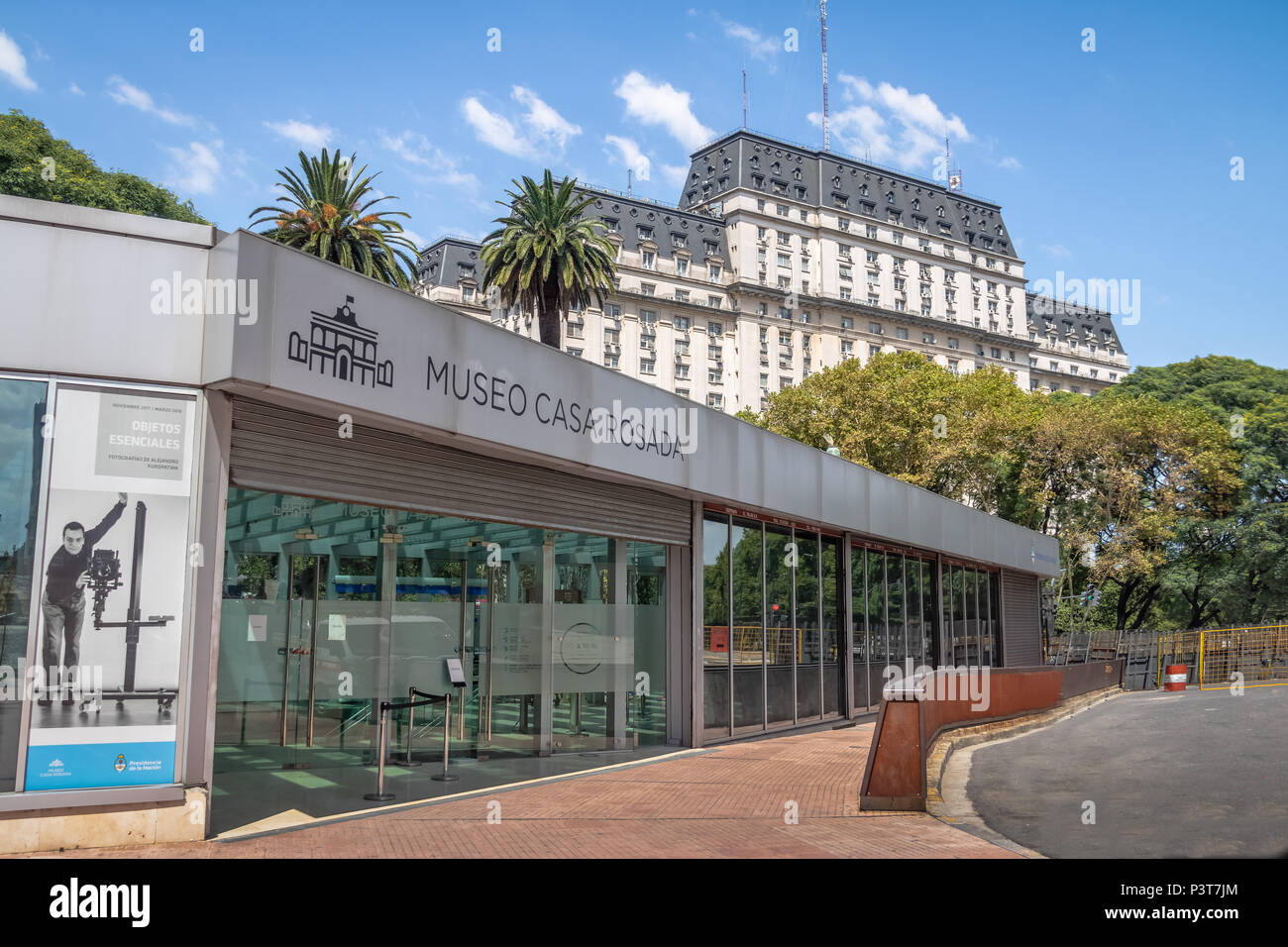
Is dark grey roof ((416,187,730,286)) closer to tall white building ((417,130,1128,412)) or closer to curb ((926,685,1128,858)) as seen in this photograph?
tall white building ((417,130,1128,412))

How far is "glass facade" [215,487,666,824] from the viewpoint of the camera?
33.1ft

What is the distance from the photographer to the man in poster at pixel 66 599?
7.73m

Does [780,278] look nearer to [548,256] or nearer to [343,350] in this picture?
[548,256]

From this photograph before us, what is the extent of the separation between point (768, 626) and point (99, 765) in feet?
39.3

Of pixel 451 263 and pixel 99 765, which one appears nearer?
pixel 99 765

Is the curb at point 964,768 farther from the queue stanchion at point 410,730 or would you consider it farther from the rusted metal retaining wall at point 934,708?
the queue stanchion at point 410,730

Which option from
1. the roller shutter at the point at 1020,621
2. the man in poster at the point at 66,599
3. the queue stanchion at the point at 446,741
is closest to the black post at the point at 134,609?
the man in poster at the point at 66,599

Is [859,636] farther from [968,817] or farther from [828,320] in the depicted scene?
[828,320]

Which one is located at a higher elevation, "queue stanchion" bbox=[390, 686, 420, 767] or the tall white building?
the tall white building

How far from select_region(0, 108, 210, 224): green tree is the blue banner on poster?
32.7 metres

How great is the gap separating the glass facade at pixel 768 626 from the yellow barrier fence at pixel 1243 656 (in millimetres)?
21113

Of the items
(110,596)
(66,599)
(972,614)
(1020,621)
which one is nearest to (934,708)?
(110,596)

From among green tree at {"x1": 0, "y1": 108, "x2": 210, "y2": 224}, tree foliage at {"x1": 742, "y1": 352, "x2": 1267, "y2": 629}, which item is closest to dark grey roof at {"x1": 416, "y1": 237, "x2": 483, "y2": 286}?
green tree at {"x1": 0, "y1": 108, "x2": 210, "y2": 224}

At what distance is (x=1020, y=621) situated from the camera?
32.9 metres
